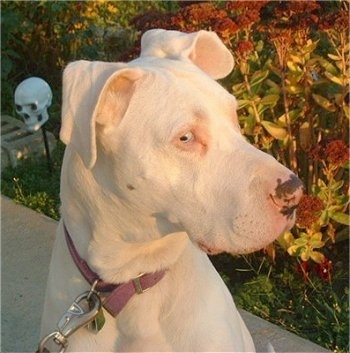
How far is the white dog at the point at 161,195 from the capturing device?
2449 millimetres

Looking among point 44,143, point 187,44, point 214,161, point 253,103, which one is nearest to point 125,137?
point 214,161

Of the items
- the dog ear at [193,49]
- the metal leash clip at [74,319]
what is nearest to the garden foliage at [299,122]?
the dog ear at [193,49]

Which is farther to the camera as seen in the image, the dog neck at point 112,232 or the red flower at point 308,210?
the red flower at point 308,210

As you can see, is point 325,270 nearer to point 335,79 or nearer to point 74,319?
point 335,79

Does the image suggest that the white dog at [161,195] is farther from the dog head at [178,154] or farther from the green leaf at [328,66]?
the green leaf at [328,66]

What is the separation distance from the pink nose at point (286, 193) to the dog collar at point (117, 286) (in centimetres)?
62

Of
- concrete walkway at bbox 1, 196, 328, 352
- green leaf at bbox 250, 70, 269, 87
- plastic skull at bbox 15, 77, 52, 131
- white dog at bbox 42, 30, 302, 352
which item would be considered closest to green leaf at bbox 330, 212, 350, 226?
concrete walkway at bbox 1, 196, 328, 352

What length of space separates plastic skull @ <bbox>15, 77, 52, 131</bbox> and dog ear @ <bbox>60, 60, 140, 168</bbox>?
311 cm

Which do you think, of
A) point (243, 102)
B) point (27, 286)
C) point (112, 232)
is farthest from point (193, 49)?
point (27, 286)

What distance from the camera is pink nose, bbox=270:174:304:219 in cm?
237

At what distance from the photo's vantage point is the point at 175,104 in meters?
2.51

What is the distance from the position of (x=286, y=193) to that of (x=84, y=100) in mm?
667

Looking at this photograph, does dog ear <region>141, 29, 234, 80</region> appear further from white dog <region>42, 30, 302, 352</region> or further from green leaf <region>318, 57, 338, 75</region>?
green leaf <region>318, 57, 338, 75</region>

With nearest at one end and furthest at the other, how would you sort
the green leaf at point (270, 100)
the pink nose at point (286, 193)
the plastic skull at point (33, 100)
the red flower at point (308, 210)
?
the pink nose at point (286, 193) < the red flower at point (308, 210) < the green leaf at point (270, 100) < the plastic skull at point (33, 100)
